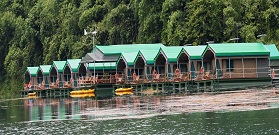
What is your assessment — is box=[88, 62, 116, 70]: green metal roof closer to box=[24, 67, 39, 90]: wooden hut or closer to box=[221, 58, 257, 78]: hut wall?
box=[24, 67, 39, 90]: wooden hut

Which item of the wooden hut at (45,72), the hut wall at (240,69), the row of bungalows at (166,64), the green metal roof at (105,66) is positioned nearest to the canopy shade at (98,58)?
the row of bungalows at (166,64)

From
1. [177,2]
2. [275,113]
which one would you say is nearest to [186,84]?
[177,2]

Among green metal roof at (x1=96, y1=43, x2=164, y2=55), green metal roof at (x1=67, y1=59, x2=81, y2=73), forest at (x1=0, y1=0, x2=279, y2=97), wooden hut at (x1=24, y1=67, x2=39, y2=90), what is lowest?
wooden hut at (x1=24, y1=67, x2=39, y2=90)

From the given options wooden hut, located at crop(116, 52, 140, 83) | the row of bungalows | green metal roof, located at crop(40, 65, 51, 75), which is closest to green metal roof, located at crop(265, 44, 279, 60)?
the row of bungalows

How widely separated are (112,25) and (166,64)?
25.9 m

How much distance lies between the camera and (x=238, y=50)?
187ft

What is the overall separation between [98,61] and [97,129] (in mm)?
37596

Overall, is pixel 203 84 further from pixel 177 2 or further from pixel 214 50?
pixel 177 2

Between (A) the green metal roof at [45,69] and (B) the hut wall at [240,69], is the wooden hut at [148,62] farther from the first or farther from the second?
(A) the green metal roof at [45,69]

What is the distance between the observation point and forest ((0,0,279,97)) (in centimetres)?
7069

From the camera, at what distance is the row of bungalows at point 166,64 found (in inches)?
2261

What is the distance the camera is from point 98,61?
68.2 meters

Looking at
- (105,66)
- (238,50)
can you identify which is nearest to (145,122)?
(238,50)

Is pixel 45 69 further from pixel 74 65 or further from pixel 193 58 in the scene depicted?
pixel 193 58
